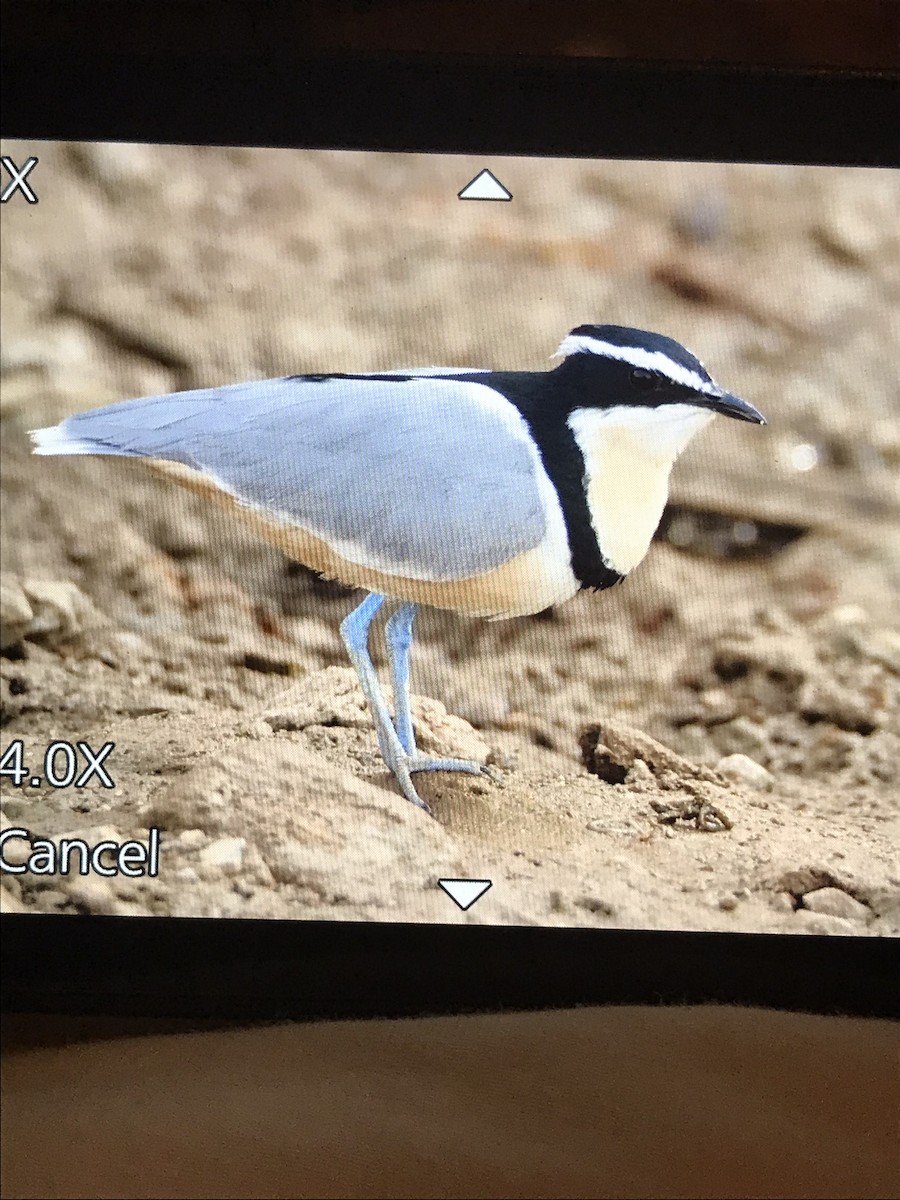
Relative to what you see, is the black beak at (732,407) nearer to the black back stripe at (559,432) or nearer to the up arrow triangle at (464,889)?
the black back stripe at (559,432)

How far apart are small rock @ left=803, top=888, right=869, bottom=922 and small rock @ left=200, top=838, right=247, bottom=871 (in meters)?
0.59

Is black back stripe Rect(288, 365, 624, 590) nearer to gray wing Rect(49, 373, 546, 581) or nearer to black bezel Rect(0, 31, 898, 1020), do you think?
gray wing Rect(49, 373, 546, 581)

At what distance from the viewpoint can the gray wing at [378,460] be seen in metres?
0.88

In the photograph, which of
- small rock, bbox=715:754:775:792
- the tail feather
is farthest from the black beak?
the tail feather

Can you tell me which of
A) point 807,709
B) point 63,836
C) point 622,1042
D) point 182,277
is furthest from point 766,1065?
point 182,277

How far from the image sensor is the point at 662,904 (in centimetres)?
92

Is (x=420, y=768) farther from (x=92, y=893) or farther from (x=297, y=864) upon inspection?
(x=92, y=893)

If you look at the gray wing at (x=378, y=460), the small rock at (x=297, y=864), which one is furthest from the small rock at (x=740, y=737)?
the small rock at (x=297, y=864)

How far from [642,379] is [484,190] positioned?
255 mm

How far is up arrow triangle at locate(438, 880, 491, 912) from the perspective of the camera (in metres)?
0.91

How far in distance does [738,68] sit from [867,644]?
2.00 feet

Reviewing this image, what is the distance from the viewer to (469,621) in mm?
921

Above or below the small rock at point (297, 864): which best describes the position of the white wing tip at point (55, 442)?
above

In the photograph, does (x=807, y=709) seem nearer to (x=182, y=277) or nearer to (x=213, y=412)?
(x=213, y=412)
